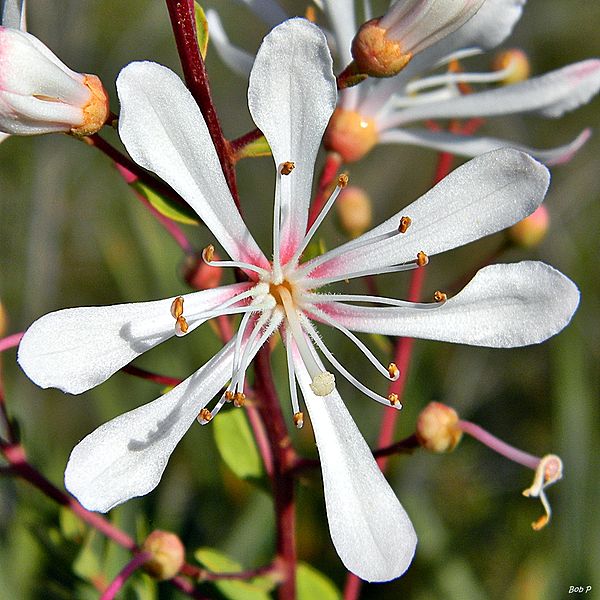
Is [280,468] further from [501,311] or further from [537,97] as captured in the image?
[537,97]

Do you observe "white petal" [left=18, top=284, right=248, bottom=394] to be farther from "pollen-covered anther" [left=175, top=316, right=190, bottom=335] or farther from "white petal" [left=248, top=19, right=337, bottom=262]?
"white petal" [left=248, top=19, right=337, bottom=262]

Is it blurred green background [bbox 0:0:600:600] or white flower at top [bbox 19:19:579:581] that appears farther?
blurred green background [bbox 0:0:600:600]

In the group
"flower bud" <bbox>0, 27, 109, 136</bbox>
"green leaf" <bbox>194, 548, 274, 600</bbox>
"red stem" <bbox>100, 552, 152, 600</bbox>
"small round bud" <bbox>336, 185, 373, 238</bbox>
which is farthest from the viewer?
"small round bud" <bbox>336, 185, 373, 238</bbox>

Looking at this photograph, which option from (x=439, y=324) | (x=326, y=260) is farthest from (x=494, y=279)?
(x=326, y=260)

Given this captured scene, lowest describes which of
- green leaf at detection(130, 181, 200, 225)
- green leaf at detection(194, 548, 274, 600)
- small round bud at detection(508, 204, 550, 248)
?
green leaf at detection(194, 548, 274, 600)

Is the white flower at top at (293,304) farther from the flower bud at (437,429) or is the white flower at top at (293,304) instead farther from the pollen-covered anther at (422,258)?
the flower bud at (437,429)

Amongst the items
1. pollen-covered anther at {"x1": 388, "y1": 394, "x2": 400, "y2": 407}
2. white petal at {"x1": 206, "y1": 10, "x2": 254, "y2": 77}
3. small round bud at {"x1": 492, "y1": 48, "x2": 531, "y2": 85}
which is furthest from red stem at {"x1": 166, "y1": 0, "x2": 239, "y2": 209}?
small round bud at {"x1": 492, "y1": 48, "x2": 531, "y2": 85}
